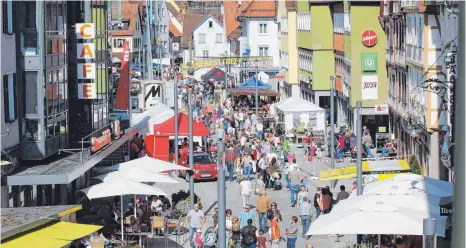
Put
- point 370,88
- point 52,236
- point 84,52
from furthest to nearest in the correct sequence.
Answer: point 370,88, point 84,52, point 52,236

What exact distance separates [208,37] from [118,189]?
133 metres

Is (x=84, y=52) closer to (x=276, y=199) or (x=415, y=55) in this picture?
(x=276, y=199)

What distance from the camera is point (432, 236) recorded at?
47.8 feet

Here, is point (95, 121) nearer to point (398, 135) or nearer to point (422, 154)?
point (422, 154)

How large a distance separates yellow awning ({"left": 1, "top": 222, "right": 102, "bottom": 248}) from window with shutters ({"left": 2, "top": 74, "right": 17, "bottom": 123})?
715 centimetres

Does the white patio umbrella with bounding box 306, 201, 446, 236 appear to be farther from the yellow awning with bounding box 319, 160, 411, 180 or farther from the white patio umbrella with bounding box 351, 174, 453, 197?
the yellow awning with bounding box 319, 160, 411, 180

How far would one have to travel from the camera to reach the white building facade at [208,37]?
15962 centimetres

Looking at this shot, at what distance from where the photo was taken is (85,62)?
3703 cm

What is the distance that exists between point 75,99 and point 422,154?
14275 mm

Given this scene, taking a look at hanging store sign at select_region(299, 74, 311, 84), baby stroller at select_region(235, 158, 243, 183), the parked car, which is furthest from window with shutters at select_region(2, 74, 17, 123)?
hanging store sign at select_region(299, 74, 311, 84)

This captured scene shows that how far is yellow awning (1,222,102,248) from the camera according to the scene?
2014 cm

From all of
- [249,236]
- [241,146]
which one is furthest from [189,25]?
[249,236]

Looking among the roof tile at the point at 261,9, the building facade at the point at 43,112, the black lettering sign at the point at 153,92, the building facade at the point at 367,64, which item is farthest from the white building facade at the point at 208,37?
the building facade at the point at 43,112

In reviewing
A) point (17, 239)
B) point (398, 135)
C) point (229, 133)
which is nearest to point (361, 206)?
point (17, 239)
